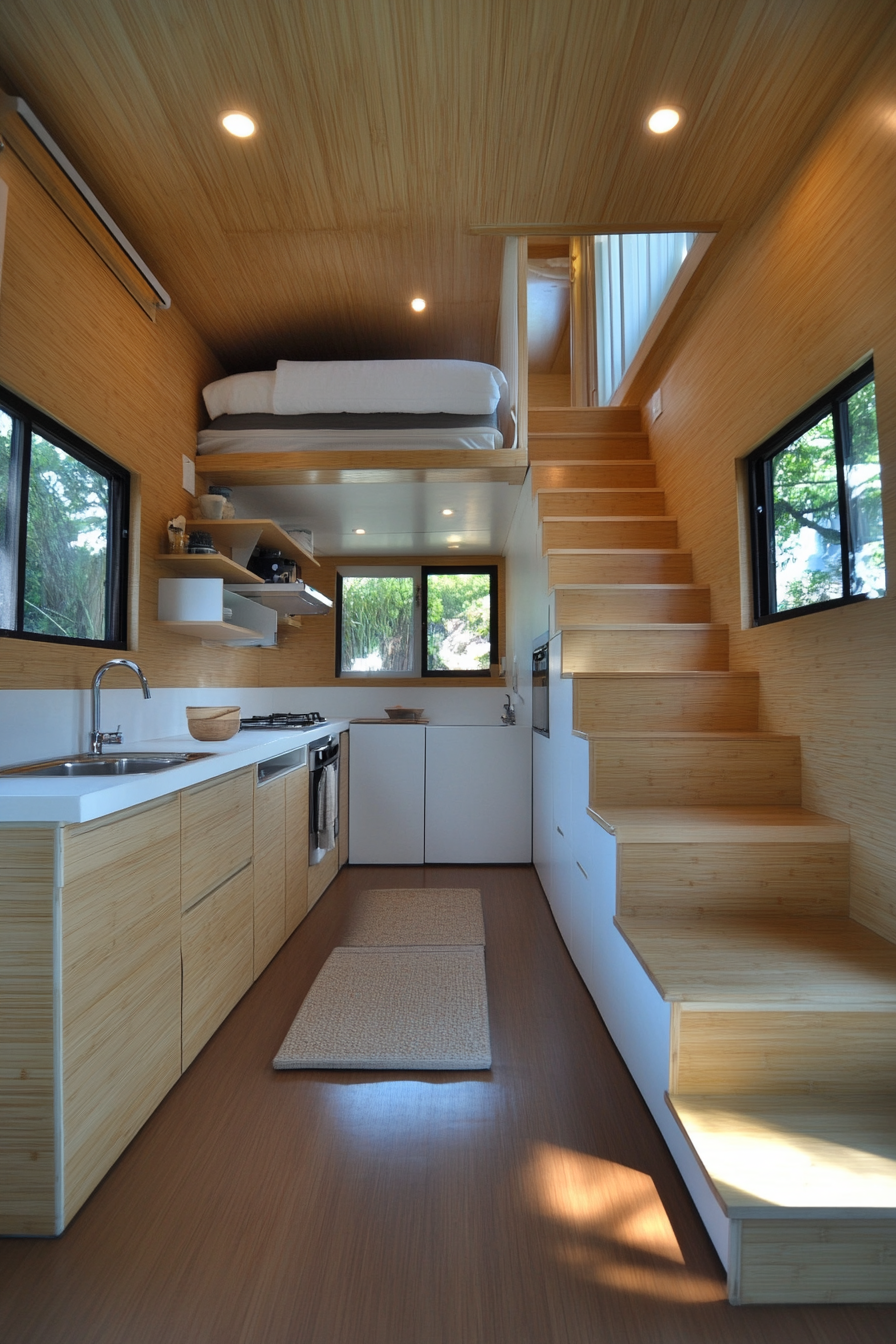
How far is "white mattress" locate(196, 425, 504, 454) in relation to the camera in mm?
3514

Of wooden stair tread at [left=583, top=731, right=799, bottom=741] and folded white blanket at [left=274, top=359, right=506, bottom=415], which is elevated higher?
folded white blanket at [left=274, top=359, right=506, bottom=415]

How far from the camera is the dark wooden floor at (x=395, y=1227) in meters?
1.17

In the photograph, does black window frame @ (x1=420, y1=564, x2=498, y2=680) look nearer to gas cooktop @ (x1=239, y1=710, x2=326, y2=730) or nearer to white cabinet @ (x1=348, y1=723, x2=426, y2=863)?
white cabinet @ (x1=348, y1=723, x2=426, y2=863)

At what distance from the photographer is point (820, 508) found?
2260mm

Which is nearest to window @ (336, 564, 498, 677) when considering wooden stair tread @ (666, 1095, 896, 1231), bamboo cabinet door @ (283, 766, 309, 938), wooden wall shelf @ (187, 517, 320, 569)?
wooden wall shelf @ (187, 517, 320, 569)

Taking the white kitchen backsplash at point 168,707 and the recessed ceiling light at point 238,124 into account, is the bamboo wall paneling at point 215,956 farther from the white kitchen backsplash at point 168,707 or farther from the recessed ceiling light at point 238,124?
the recessed ceiling light at point 238,124

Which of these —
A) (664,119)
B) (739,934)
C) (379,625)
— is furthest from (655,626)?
(379,625)

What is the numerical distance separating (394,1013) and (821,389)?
2.27 meters

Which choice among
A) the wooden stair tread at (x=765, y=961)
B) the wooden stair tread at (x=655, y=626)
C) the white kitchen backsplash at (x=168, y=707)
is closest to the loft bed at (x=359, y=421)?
the wooden stair tread at (x=655, y=626)

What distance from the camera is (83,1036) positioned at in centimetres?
141

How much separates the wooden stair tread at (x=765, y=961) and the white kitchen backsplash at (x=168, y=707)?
5.85 ft

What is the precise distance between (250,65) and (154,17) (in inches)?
10.1

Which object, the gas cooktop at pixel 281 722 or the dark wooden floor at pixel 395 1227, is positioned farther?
the gas cooktop at pixel 281 722

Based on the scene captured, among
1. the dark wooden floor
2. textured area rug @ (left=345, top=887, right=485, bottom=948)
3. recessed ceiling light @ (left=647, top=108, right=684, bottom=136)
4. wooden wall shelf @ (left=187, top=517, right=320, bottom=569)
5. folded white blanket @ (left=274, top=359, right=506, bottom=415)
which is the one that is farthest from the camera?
folded white blanket @ (left=274, top=359, right=506, bottom=415)
